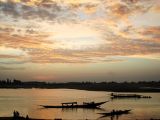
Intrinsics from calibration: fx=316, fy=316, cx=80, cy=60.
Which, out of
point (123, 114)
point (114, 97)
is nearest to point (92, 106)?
point (123, 114)

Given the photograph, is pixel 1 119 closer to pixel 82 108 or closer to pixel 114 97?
pixel 82 108

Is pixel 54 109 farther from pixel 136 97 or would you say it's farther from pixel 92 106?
pixel 136 97

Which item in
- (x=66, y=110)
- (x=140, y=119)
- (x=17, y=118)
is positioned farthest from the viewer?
(x=66, y=110)

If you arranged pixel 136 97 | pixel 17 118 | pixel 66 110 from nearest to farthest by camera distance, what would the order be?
1. pixel 17 118
2. pixel 66 110
3. pixel 136 97

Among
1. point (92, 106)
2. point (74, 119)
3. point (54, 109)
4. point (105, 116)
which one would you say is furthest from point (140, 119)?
point (54, 109)

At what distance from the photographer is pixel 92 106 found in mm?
62594

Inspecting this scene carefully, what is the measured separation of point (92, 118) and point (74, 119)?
295 cm

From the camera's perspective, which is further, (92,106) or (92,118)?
(92,106)

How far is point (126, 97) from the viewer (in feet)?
339

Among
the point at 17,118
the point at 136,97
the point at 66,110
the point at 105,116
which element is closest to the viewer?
the point at 17,118

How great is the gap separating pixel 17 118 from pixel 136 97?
70.9 metres

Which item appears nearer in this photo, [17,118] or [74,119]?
[17,118]

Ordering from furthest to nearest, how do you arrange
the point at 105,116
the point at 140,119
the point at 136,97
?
the point at 136,97, the point at 105,116, the point at 140,119

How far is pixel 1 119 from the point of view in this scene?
39.1 metres
